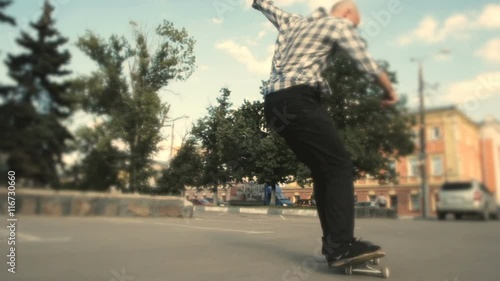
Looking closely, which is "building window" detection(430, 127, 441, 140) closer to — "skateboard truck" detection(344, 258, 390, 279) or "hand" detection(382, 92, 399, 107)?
"hand" detection(382, 92, 399, 107)

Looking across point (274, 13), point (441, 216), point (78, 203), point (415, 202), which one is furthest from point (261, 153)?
point (78, 203)

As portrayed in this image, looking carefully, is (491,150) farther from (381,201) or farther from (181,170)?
(381,201)

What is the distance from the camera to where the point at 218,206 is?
2941 mm

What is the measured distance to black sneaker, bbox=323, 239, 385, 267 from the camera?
2273 millimetres

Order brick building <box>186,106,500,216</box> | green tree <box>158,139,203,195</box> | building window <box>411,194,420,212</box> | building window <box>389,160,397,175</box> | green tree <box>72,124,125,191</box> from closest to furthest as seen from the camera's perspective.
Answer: green tree <box>72,124,125,191</box>, green tree <box>158,139,203,195</box>, brick building <box>186,106,500,216</box>, building window <box>411,194,420,212</box>, building window <box>389,160,397,175</box>

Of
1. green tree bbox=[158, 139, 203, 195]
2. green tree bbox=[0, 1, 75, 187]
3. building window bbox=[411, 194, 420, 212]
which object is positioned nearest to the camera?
green tree bbox=[0, 1, 75, 187]

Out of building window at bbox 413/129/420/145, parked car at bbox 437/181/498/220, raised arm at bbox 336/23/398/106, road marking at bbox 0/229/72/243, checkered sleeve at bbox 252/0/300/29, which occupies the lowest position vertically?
road marking at bbox 0/229/72/243

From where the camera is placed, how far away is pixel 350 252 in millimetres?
2283

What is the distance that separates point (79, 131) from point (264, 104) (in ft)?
4.94

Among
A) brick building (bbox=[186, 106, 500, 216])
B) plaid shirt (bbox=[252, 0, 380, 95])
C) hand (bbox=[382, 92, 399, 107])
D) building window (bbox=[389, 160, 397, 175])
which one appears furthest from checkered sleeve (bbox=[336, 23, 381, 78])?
building window (bbox=[389, 160, 397, 175])

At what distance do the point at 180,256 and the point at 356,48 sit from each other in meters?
1.63

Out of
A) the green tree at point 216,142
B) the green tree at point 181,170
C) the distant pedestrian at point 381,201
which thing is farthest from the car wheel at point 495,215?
the green tree at point 181,170

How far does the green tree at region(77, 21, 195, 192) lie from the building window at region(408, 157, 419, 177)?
165 cm

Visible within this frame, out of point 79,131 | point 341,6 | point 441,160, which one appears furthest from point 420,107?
point 79,131
